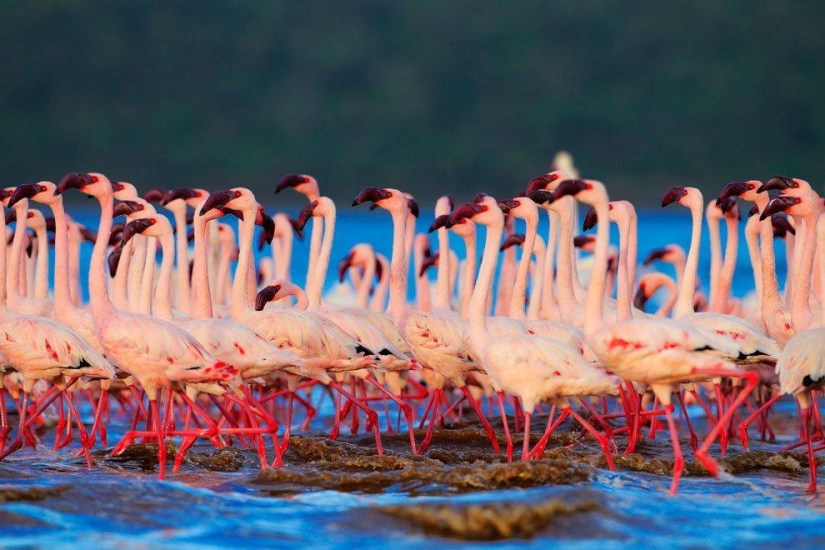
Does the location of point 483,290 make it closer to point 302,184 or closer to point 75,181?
point 75,181

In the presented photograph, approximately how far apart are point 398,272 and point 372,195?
691 millimetres

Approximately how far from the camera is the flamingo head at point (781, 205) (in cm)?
1014

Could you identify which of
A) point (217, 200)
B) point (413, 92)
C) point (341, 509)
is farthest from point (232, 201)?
point (413, 92)

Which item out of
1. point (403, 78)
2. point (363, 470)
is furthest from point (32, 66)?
point (363, 470)

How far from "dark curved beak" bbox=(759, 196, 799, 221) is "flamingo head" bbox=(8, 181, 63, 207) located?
5.41 m

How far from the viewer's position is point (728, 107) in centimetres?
5494

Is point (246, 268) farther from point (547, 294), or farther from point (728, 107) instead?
point (728, 107)

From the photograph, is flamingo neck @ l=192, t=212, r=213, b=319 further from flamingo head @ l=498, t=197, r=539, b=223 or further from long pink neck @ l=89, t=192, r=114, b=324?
flamingo head @ l=498, t=197, r=539, b=223

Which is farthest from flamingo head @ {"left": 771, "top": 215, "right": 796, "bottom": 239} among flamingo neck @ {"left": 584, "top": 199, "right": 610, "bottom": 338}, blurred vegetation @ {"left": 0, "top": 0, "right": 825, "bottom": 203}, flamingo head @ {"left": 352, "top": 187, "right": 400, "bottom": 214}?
blurred vegetation @ {"left": 0, "top": 0, "right": 825, "bottom": 203}

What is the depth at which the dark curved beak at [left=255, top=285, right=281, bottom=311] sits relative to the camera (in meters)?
11.2

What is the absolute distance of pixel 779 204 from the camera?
10234 mm

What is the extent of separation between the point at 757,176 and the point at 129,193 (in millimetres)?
42280

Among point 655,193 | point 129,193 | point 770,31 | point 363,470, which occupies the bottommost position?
point 363,470

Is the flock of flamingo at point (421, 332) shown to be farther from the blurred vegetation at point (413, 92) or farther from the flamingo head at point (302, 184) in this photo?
the blurred vegetation at point (413, 92)
